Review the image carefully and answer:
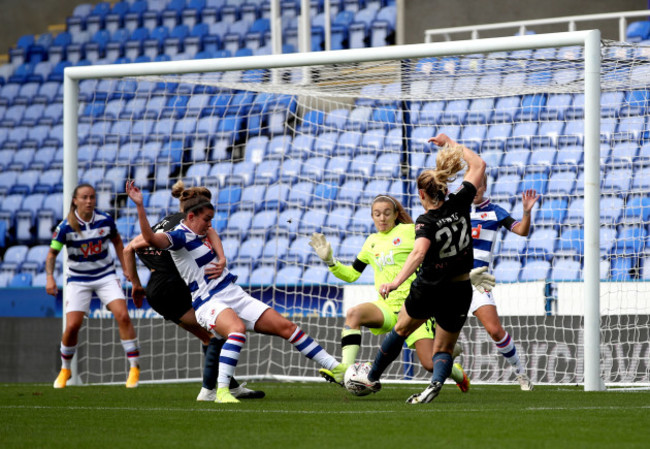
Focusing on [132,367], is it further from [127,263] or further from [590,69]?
[590,69]

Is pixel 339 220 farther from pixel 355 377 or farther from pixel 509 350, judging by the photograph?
pixel 355 377

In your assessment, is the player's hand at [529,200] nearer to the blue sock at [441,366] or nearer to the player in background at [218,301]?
the blue sock at [441,366]

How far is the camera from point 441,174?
21.2 ft

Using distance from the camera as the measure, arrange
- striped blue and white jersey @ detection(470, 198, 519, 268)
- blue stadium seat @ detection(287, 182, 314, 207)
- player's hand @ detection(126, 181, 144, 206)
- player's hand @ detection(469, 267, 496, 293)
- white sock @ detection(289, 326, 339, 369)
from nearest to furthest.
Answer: player's hand @ detection(126, 181, 144, 206)
white sock @ detection(289, 326, 339, 369)
player's hand @ detection(469, 267, 496, 293)
striped blue and white jersey @ detection(470, 198, 519, 268)
blue stadium seat @ detection(287, 182, 314, 207)

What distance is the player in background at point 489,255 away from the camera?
8195 mm

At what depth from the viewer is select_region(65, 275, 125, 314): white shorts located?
30.9 ft

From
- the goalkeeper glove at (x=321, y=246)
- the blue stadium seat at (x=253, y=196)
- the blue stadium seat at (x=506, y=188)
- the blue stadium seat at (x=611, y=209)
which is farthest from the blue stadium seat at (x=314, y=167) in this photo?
the goalkeeper glove at (x=321, y=246)

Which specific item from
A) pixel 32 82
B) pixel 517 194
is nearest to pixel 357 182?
pixel 517 194

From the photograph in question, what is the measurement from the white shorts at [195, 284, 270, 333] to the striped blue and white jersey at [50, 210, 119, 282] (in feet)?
8.75

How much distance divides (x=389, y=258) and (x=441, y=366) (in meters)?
1.31

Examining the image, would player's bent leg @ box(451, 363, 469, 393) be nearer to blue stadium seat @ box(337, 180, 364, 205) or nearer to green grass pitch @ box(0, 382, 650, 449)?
green grass pitch @ box(0, 382, 650, 449)

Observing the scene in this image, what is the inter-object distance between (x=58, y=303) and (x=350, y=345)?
6030mm

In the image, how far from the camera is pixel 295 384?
977 cm

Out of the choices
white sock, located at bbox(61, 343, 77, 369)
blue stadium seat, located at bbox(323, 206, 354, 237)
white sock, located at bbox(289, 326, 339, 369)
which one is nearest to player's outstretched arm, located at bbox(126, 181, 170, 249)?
white sock, located at bbox(289, 326, 339, 369)
